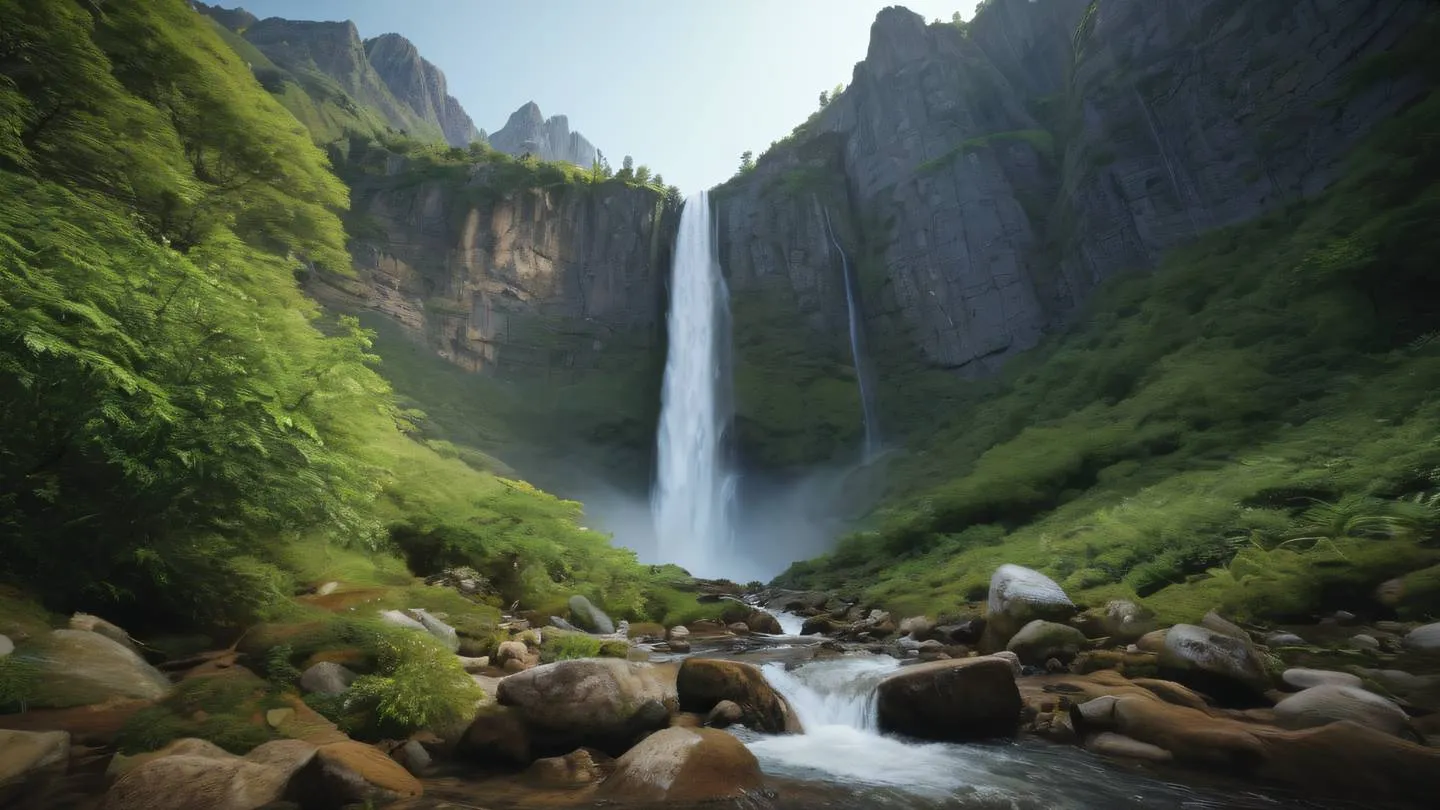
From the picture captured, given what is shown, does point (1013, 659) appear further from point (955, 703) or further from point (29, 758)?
point (29, 758)

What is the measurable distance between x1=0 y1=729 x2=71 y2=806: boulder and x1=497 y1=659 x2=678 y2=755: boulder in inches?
117

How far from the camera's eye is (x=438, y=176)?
3997 cm

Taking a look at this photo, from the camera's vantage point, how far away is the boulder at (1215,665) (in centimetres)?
642

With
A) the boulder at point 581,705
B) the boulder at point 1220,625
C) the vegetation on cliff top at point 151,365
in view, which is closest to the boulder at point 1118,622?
the boulder at point 1220,625

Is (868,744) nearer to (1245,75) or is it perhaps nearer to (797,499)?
(797,499)

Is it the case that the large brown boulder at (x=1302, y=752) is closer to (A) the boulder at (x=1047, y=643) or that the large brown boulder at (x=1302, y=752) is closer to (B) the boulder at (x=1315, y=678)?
(B) the boulder at (x=1315, y=678)

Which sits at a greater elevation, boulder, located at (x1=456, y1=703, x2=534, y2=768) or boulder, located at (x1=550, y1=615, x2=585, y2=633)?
boulder, located at (x1=550, y1=615, x2=585, y2=633)

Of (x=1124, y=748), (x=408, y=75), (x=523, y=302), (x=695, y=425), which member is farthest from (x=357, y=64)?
(x=1124, y=748)

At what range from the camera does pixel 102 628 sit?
18.5 ft

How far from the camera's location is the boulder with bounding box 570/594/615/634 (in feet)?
40.0

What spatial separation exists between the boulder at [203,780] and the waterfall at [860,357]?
35696mm

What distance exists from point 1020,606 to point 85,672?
1134cm

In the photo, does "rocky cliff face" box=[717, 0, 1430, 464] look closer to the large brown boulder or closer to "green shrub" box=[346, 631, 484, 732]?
the large brown boulder

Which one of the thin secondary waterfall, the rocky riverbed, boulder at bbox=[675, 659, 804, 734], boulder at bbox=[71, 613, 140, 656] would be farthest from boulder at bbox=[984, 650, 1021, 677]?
the thin secondary waterfall
